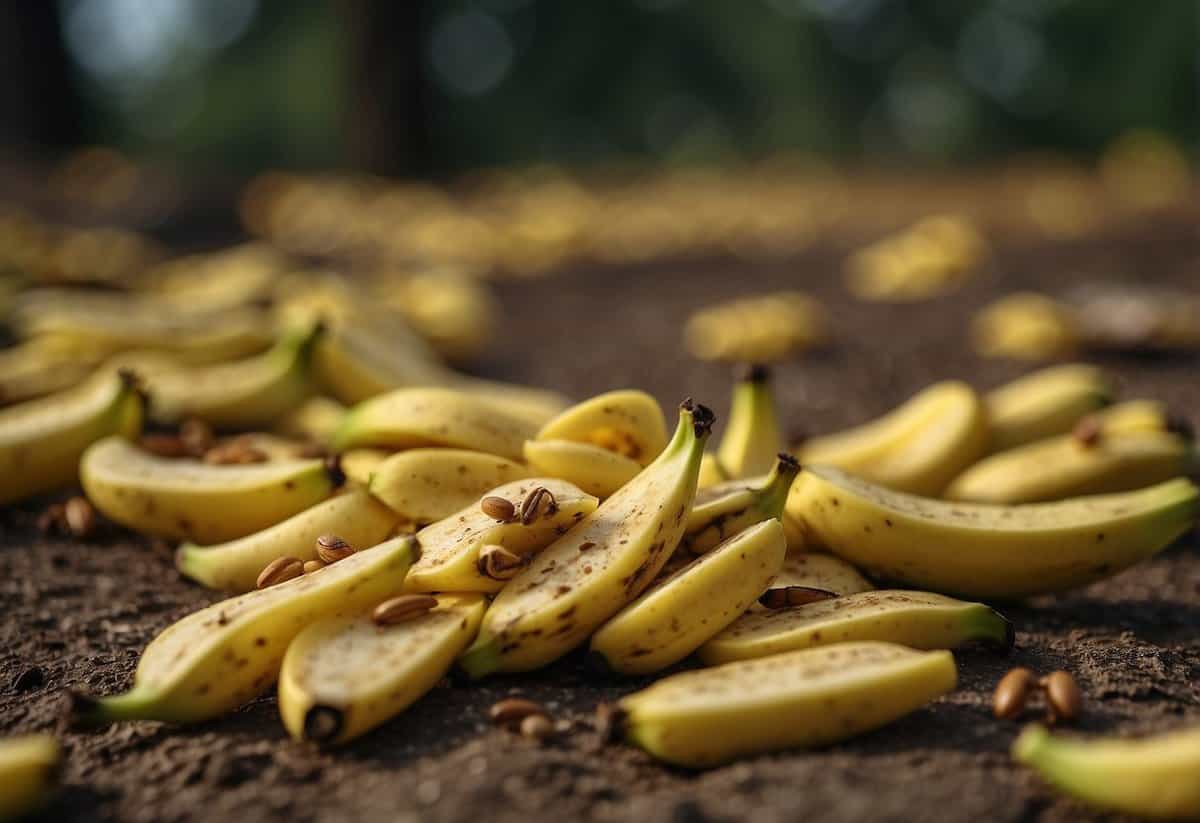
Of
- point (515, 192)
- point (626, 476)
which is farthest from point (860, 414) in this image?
point (515, 192)

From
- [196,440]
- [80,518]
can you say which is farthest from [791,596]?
[80,518]

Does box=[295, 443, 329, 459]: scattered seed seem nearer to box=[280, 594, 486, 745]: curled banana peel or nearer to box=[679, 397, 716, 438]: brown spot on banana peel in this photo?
box=[280, 594, 486, 745]: curled banana peel

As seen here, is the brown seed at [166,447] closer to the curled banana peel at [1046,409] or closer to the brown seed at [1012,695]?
the brown seed at [1012,695]

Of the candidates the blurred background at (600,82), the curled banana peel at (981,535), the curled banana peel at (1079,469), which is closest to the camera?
the curled banana peel at (981,535)

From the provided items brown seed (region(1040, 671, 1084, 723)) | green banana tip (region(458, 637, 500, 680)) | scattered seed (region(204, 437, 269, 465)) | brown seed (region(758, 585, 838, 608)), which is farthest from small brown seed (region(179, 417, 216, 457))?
brown seed (region(1040, 671, 1084, 723))

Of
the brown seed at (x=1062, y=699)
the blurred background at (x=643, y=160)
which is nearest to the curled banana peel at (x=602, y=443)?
the brown seed at (x=1062, y=699)

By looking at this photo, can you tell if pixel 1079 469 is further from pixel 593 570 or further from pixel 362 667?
pixel 362 667
